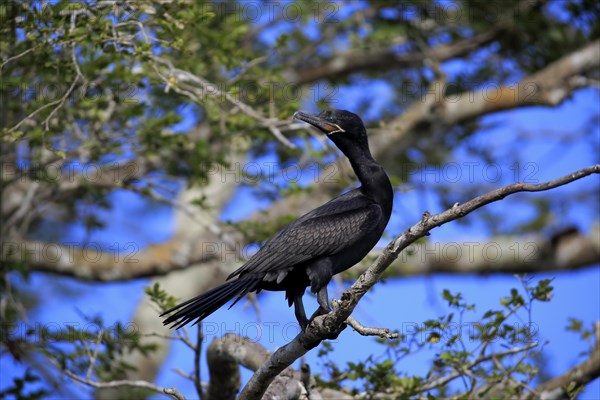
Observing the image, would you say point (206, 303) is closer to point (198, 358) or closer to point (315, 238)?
point (315, 238)

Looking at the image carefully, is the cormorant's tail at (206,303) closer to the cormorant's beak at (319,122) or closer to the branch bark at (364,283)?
the branch bark at (364,283)

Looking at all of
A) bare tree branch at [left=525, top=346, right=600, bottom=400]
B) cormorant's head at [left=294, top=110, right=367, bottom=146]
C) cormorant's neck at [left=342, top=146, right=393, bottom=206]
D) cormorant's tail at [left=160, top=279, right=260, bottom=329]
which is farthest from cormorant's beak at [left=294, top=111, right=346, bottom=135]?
bare tree branch at [left=525, top=346, right=600, bottom=400]

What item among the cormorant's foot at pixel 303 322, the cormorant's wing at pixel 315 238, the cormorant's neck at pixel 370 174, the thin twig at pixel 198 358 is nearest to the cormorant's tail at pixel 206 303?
the cormorant's wing at pixel 315 238

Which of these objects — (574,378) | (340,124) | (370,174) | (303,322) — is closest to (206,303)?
(303,322)

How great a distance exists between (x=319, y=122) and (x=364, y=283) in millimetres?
1658

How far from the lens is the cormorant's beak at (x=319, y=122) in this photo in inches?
226

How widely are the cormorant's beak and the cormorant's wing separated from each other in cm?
55

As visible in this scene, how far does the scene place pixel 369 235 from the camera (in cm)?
543

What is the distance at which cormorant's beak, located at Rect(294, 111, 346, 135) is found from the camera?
574cm

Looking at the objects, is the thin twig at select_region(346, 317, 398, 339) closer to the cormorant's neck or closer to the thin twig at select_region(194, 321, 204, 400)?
the cormorant's neck

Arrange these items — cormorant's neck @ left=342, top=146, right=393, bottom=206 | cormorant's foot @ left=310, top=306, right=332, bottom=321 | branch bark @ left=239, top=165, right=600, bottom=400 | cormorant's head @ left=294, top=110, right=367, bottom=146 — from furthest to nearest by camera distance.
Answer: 1. cormorant's head @ left=294, top=110, right=367, bottom=146
2. cormorant's neck @ left=342, top=146, right=393, bottom=206
3. cormorant's foot @ left=310, top=306, right=332, bottom=321
4. branch bark @ left=239, top=165, right=600, bottom=400

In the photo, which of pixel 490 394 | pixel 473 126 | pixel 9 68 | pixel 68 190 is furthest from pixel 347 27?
pixel 490 394

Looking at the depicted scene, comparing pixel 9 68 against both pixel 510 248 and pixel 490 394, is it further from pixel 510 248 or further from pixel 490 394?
pixel 510 248

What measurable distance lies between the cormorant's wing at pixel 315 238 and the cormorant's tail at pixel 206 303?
11 centimetres
